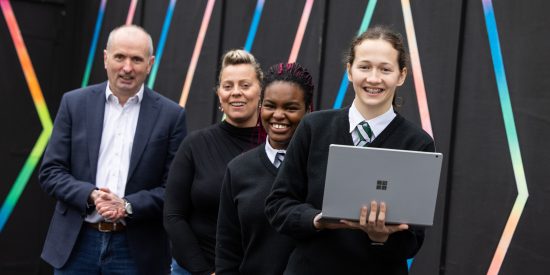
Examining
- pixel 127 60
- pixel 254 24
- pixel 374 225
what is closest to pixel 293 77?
pixel 374 225

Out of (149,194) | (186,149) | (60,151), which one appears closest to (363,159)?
(186,149)

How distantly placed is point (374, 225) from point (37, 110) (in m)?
4.33

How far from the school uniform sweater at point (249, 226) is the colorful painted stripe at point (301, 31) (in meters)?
1.62

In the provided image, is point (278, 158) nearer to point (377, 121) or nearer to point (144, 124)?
point (377, 121)

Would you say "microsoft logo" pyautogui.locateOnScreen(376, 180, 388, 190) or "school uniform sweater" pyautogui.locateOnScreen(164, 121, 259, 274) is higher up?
"microsoft logo" pyautogui.locateOnScreen(376, 180, 388, 190)

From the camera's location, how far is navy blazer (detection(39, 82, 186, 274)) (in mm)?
3338

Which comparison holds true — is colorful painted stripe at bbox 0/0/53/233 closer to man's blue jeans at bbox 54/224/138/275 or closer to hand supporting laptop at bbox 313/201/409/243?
man's blue jeans at bbox 54/224/138/275

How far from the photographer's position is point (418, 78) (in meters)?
3.32

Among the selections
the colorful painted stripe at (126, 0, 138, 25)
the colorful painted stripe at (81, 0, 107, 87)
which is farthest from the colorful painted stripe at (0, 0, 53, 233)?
the colorful painted stripe at (126, 0, 138, 25)

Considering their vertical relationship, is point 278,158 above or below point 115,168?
above

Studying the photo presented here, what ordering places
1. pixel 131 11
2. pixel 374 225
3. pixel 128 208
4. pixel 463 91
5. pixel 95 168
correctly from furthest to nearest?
pixel 131 11 < pixel 95 168 < pixel 128 208 < pixel 463 91 < pixel 374 225

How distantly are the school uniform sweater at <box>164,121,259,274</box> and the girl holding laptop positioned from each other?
73 centimetres

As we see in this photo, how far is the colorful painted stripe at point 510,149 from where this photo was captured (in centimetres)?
291

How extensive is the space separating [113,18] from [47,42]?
0.52 meters
